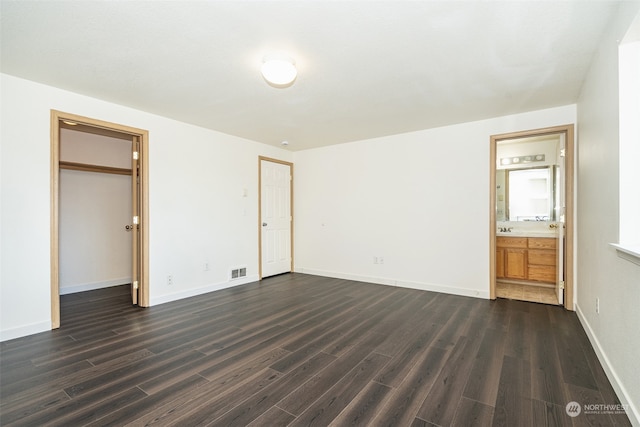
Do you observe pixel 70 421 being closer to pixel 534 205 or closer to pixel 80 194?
pixel 80 194

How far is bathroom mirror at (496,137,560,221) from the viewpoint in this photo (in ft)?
17.1

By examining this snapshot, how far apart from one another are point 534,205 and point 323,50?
198 inches

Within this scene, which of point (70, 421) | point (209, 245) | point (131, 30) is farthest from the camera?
point (209, 245)

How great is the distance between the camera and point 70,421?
166 cm

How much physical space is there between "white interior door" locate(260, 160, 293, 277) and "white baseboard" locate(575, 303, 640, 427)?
174 inches

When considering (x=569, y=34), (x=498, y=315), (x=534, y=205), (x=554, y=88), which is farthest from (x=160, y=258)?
(x=534, y=205)

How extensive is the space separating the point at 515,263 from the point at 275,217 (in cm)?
432

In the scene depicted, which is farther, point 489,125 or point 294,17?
point 489,125

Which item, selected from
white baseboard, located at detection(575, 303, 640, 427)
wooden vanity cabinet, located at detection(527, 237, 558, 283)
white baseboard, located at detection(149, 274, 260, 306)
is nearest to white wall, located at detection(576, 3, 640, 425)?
white baseboard, located at detection(575, 303, 640, 427)

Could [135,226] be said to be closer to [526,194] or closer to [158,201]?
[158,201]

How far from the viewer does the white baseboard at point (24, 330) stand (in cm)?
273

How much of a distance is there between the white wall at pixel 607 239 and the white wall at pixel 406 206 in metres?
1.11

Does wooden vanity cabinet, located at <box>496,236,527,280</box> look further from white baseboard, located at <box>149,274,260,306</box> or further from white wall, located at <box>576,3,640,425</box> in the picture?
white baseboard, located at <box>149,274,260,306</box>

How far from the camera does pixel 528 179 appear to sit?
211 inches
